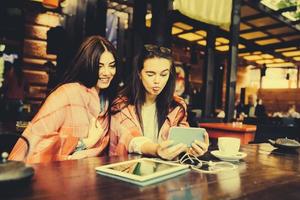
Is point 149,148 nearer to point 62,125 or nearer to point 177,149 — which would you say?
point 177,149

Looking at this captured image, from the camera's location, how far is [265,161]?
69.3 inches

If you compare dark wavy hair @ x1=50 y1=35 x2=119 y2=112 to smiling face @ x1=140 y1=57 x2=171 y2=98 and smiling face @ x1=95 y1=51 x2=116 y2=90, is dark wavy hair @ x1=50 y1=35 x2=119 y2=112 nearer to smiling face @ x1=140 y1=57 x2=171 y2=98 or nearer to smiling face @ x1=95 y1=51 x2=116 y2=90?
smiling face @ x1=95 y1=51 x2=116 y2=90

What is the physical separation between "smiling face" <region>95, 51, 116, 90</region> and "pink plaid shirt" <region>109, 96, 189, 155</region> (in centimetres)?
18

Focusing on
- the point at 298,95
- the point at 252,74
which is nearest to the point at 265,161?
the point at 298,95

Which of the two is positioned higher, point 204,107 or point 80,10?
point 80,10

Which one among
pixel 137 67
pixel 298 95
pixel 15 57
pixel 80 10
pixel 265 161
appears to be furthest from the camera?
pixel 298 95

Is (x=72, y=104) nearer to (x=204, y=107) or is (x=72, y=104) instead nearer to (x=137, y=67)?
(x=137, y=67)

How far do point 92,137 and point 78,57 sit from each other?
59cm

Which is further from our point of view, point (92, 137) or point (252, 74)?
point (252, 74)

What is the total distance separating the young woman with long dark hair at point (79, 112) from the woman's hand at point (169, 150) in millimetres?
681

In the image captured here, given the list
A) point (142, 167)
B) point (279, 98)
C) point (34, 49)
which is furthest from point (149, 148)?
point (279, 98)

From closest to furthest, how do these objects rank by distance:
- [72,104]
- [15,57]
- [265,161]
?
[265,161]
[72,104]
[15,57]

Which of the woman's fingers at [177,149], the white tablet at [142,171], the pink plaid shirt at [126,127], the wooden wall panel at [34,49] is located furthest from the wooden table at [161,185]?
the wooden wall panel at [34,49]

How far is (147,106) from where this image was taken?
2.31m
